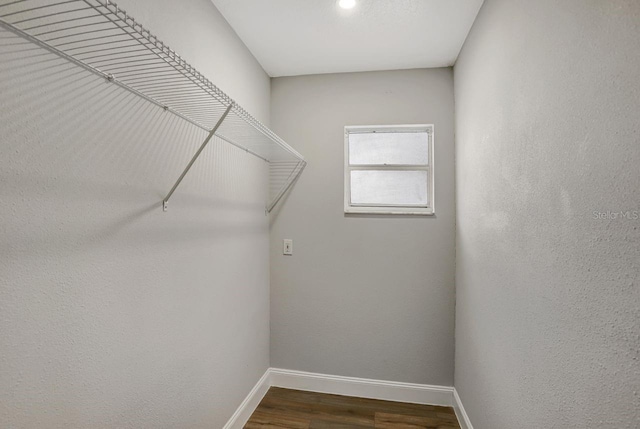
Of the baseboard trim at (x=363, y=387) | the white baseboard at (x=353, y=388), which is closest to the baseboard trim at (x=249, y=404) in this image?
the white baseboard at (x=353, y=388)

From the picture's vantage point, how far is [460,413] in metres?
1.97

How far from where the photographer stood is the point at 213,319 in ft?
5.26

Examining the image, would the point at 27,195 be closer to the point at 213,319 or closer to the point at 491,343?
the point at 213,319

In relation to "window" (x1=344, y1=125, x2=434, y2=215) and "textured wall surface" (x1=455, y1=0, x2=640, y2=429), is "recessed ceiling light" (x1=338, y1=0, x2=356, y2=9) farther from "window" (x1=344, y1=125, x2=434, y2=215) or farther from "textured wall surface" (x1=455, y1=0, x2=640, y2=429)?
"window" (x1=344, y1=125, x2=434, y2=215)

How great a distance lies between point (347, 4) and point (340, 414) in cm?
249

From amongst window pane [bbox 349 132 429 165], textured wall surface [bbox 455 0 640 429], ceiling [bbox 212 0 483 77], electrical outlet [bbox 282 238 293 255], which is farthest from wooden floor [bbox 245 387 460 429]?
ceiling [bbox 212 0 483 77]

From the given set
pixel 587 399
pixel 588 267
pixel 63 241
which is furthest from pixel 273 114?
pixel 587 399

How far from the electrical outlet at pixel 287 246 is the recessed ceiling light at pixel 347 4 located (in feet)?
5.13

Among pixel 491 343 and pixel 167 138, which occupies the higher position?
pixel 167 138

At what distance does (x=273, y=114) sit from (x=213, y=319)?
1.60 m

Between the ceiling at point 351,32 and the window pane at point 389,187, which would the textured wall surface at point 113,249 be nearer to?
the ceiling at point 351,32

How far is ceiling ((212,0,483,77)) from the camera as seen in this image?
5.26ft

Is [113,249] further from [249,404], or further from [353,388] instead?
[353,388]

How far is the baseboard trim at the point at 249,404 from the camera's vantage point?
182 cm
